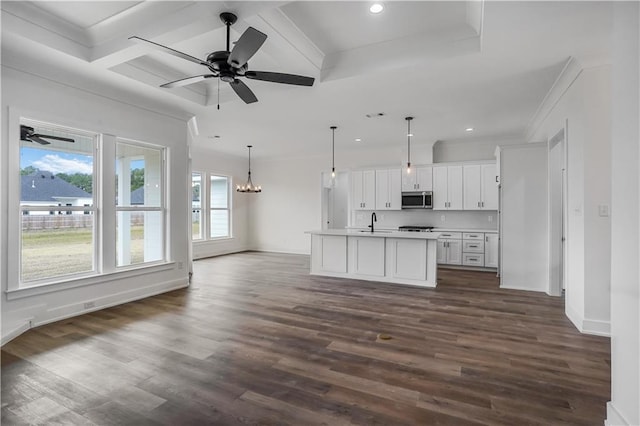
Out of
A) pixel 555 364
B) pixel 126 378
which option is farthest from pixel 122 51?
pixel 555 364

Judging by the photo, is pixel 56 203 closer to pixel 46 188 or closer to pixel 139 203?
pixel 46 188

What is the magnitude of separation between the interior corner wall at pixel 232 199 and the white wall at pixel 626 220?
25.4ft

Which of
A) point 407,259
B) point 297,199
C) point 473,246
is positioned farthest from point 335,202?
point 407,259

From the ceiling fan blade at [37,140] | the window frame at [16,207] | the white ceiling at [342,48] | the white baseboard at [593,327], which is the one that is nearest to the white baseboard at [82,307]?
the window frame at [16,207]

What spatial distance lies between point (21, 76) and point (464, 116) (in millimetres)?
6103

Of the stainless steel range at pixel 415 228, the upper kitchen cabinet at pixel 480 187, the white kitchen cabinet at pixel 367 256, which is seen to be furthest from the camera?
the stainless steel range at pixel 415 228

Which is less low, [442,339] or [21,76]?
[21,76]

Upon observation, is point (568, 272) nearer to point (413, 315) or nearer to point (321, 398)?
point (413, 315)

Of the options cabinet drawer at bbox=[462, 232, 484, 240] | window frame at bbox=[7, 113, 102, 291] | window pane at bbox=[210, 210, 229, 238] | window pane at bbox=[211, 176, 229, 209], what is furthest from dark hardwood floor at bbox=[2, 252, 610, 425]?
window pane at bbox=[211, 176, 229, 209]

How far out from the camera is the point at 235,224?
31.8ft

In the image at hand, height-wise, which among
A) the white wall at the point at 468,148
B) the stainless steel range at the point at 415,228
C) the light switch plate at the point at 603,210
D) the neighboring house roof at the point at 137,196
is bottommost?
the stainless steel range at the point at 415,228

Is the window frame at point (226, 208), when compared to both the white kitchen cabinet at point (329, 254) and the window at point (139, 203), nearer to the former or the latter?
the window at point (139, 203)

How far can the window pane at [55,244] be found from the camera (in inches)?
142

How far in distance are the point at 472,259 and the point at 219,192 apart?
7.02 meters
